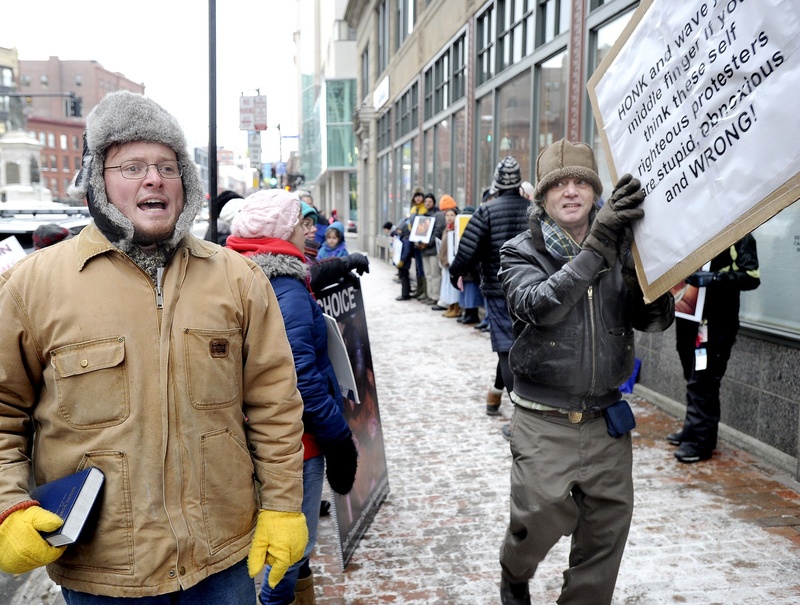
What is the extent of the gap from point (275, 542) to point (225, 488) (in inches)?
9.3

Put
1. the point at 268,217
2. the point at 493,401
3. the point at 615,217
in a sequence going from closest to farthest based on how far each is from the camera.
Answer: the point at 615,217 → the point at 268,217 → the point at 493,401

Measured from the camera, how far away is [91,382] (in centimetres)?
193

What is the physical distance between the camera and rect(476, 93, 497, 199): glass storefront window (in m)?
13.0

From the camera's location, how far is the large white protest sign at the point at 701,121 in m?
1.85

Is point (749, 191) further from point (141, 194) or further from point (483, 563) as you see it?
point (483, 563)

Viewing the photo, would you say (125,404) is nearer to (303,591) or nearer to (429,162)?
(303,591)

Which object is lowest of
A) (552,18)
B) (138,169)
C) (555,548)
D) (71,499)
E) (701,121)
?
(555,548)

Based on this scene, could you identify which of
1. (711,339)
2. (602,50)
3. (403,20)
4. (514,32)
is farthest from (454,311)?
(403,20)

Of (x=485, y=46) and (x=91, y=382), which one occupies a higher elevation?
(x=485, y=46)

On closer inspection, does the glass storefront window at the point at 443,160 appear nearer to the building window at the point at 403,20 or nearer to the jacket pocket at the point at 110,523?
the building window at the point at 403,20

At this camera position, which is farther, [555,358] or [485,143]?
[485,143]

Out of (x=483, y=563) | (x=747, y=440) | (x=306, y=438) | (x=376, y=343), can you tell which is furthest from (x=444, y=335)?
(x=306, y=438)

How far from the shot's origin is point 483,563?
3.99 meters

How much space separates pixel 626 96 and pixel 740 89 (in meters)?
0.67
